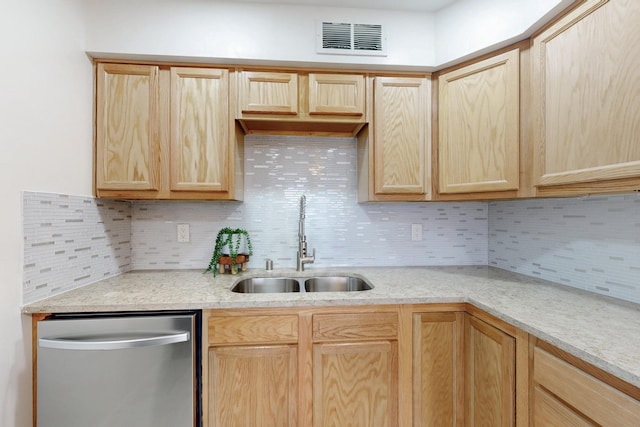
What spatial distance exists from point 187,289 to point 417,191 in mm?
1339

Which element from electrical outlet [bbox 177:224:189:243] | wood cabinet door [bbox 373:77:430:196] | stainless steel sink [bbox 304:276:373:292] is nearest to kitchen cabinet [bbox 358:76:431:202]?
wood cabinet door [bbox 373:77:430:196]

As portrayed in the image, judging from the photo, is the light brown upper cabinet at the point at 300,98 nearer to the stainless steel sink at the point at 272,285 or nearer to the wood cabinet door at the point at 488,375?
the stainless steel sink at the point at 272,285

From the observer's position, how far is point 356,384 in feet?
4.50

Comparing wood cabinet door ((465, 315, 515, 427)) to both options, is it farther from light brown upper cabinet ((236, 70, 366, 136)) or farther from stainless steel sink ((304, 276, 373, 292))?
light brown upper cabinet ((236, 70, 366, 136))

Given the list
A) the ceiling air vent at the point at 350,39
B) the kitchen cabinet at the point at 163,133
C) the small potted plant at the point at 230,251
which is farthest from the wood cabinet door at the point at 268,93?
the small potted plant at the point at 230,251

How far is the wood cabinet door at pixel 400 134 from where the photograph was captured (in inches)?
68.7

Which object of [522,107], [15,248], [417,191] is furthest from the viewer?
[417,191]

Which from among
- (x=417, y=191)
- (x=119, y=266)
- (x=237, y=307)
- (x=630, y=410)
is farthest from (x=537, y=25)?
(x=119, y=266)

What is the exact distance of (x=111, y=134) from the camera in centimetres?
162

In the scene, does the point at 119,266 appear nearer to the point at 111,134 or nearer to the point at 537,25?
the point at 111,134

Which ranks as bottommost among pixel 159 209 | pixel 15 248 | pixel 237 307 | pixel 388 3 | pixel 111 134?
pixel 237 307

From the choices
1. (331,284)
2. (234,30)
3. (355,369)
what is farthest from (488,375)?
(234,30)

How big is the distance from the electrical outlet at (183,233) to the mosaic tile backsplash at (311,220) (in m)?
0.03

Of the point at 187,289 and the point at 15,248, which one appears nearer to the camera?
the point at 15,248
